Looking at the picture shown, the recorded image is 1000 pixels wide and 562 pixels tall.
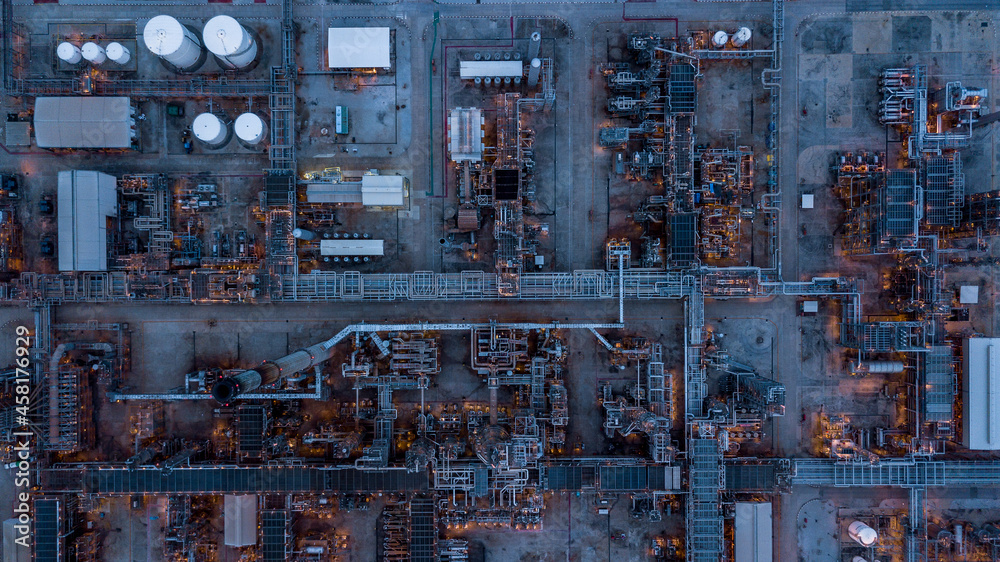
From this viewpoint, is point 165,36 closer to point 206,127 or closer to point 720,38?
point 206,127

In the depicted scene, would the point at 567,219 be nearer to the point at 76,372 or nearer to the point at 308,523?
the point at 308,523

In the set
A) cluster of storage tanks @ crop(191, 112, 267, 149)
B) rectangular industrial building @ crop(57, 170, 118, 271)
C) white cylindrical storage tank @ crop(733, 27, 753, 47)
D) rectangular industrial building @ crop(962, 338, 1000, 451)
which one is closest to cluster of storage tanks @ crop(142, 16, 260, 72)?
cluster of storage tanks @ crop(191, 112, 267, 149)

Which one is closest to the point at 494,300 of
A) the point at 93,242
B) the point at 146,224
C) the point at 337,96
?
the point at 337,96

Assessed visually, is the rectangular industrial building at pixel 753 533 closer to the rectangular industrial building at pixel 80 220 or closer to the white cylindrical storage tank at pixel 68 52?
the rectangular industrial building at pixel 80 220

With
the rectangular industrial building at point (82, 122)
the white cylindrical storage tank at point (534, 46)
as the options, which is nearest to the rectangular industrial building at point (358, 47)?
the white cylindrical storage tank at point (534, 46)

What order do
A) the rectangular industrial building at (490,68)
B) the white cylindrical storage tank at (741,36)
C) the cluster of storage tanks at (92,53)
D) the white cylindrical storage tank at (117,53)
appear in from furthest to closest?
1. the rectangular industrial building at (490,68)
2. the white cylindrical storage tank at (741,36)
3. the cluster of storage tanks at (92,53)
4. the white cylindrical storage tank at (117,53)

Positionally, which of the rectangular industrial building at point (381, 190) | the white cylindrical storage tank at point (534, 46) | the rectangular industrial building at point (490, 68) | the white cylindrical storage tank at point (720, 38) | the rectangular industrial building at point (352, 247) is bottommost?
the rectangular industrial building at point (352, 247)

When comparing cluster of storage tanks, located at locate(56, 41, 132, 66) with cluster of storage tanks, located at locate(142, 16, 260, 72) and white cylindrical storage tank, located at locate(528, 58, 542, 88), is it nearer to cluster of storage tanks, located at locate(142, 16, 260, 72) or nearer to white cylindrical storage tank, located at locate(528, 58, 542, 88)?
cluster of storage tanks, located at locate(142, 16, 260, 72)

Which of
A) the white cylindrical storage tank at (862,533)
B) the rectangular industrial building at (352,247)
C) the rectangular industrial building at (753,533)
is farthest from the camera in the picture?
the rectangular industrial building at (352,247)
